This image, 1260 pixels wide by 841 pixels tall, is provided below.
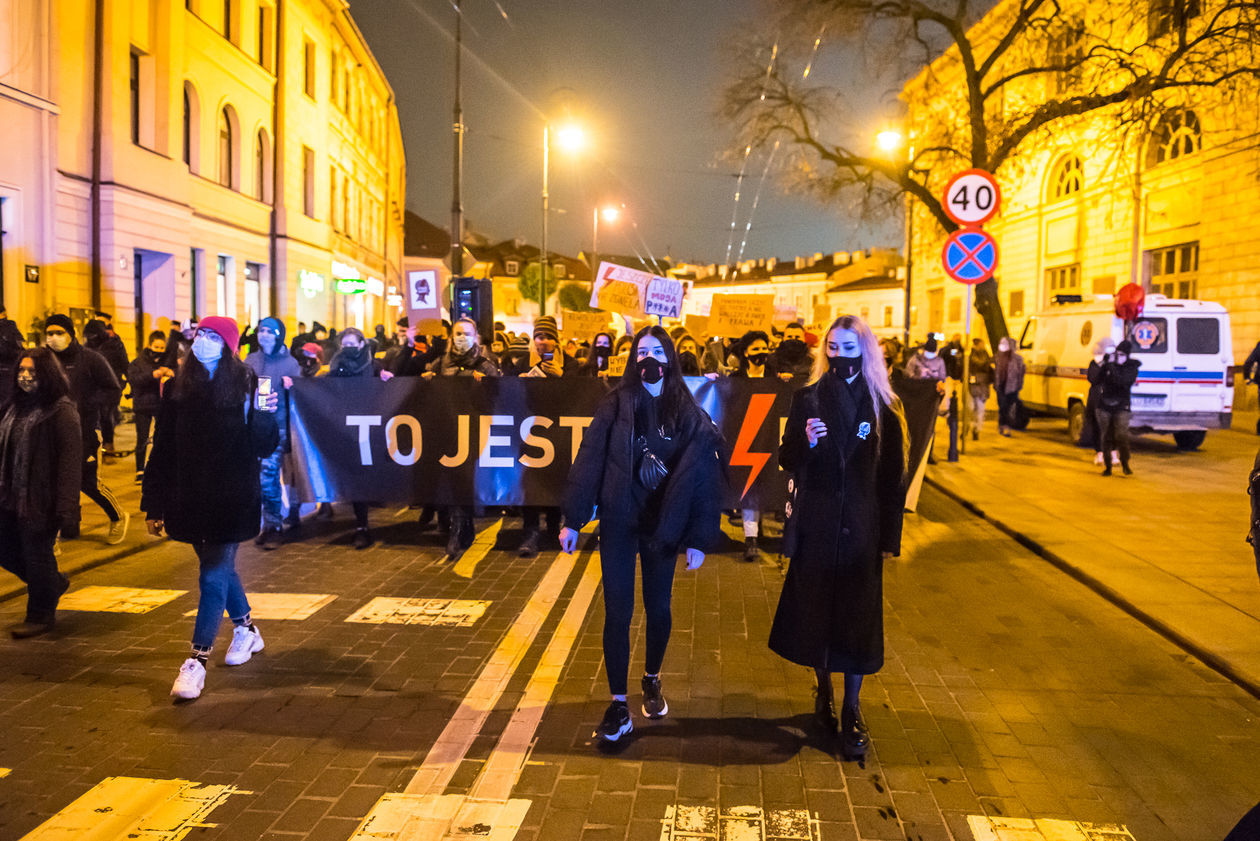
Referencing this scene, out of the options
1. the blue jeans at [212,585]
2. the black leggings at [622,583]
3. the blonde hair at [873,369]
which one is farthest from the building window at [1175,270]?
the blue jeans at [212,585]

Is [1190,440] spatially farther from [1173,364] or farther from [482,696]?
[482,696]

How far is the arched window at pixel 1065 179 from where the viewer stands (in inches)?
1337

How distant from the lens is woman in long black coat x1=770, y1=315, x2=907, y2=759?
14.2ft

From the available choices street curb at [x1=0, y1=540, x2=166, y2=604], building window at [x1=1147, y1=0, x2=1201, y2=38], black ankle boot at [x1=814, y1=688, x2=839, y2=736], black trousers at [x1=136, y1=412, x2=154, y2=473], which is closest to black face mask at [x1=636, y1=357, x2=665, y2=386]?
black ankle boot at [x1=814, y1=688, x2=839, y2=736]

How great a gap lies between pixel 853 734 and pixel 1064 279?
35.0 metres

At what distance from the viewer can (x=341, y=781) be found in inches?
157

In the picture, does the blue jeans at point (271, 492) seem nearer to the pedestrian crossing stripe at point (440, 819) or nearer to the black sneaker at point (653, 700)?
the black sneaker at point (653, 700)

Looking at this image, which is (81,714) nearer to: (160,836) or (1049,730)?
(160,836)

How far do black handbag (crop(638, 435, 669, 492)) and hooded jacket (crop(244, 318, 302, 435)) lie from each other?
16.8 feet

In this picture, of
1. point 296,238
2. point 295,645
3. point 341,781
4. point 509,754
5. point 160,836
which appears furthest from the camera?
point 296,238

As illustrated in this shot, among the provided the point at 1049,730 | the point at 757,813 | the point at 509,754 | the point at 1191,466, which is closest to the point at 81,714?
the point at 509,754

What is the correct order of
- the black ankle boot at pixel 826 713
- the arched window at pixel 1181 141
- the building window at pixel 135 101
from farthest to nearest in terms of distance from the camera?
the arched window at pixel 1181 141 < the building window at pixel 135 101 < the black ankle boot at pixel 826 713

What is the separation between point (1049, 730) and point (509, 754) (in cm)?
251

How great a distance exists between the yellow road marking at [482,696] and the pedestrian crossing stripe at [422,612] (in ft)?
1.11
